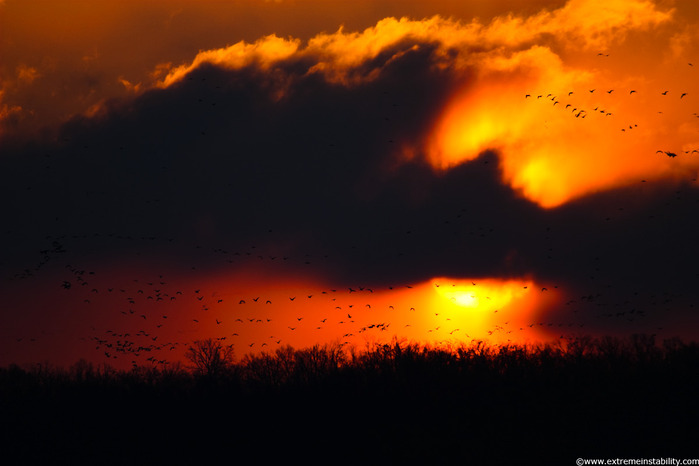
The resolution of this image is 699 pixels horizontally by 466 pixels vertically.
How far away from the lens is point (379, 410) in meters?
80.7

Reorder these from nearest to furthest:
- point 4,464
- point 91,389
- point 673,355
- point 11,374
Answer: point 4,464, point 673,355, point 91,389, point 11,374

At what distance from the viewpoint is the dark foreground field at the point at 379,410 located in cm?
6388

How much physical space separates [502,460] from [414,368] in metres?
Answer: 34.1

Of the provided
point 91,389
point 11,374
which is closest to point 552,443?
point 91,389

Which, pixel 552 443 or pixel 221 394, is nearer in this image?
pixel 552 443

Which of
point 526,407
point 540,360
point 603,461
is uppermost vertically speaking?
point 540,360

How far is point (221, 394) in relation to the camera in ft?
285

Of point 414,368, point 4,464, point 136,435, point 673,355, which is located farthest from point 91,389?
point 673,355

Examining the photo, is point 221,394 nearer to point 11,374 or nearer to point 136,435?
point 136,435

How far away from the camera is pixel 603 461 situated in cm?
5478

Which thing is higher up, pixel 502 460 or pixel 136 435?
pixel 136 435

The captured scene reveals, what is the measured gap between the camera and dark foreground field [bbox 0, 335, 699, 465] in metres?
63.9

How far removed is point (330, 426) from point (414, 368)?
57.7 feet

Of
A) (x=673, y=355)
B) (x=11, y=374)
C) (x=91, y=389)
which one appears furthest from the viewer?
(x=11, y=374)
